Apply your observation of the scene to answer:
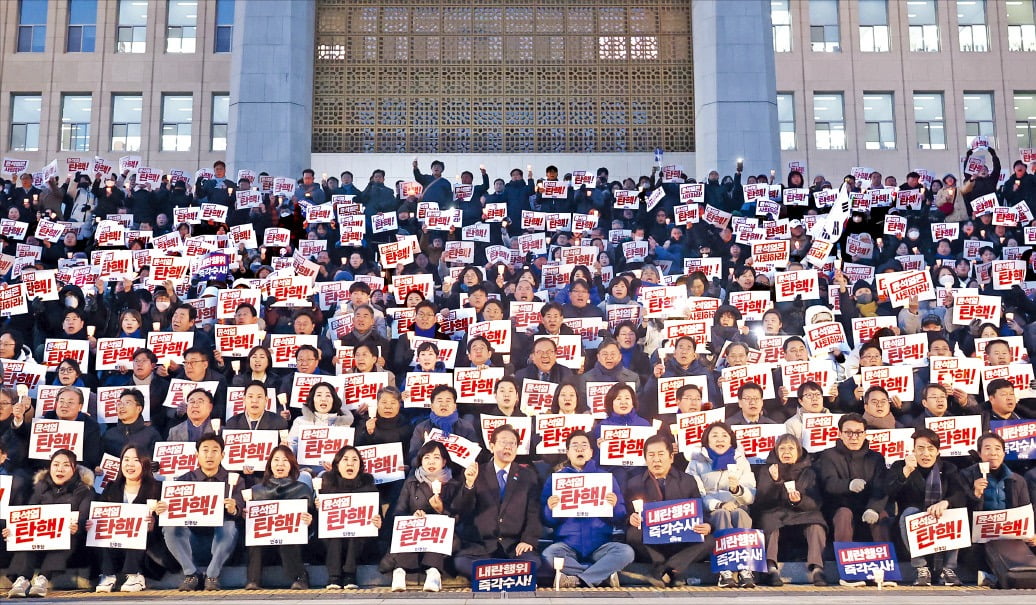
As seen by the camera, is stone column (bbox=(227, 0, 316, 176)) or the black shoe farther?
stone column (bbox=(227, 0, 316, 176))

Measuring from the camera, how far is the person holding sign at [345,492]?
8.79 metres

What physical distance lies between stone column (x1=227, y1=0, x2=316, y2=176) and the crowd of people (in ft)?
20.5

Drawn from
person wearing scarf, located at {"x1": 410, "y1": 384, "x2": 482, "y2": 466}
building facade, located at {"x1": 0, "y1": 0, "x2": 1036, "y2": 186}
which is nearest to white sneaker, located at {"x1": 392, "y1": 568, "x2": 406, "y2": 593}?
person wearing scarf, located at {"x1": 410, "y1": 384, "x2": 482, "y2": 466}

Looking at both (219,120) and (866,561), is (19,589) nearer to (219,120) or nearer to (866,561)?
(866,561)

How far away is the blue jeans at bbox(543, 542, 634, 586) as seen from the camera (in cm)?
873

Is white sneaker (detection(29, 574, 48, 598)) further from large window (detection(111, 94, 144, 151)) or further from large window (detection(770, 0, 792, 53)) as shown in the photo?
large window (detection(770, 0, 792, 53))

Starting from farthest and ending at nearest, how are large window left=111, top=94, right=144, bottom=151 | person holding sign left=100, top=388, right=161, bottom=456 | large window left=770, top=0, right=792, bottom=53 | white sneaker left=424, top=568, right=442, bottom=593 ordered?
large window left=770, top=0, right=792, bottom=53 < large window left=111, top=94, right=144, bottom=151 < person holding sign left=100, top=388, right=161, bottom=456 < white sneaker left=424, top=568, right=442, bottom=593

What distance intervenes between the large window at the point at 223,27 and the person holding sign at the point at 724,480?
22554 mm

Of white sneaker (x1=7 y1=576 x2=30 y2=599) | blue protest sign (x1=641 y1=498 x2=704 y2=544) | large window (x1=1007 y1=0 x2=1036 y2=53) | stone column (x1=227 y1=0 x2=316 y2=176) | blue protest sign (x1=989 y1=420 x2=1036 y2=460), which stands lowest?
white sneaker (x1=7 y1=576 x2=30 y2=599)

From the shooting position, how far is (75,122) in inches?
1101

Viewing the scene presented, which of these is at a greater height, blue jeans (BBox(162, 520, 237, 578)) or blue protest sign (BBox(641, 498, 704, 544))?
blue protest sign (BBox(641, 498, 704, 544))

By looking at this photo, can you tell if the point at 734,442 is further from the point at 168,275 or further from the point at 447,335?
the point at 168,275

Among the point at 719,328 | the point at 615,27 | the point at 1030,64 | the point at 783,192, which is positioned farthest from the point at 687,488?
the point at 1030,64

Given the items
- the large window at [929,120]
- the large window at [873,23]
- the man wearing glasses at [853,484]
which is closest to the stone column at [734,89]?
the large window at [873,23]
